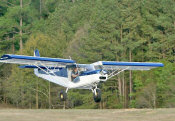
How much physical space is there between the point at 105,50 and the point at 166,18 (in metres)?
8.25

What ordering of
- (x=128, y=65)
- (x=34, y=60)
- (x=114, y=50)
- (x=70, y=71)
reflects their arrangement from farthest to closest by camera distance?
(x=114, y=50), (x=128, y=65), (x=70, y=71), (x=34, y=60)

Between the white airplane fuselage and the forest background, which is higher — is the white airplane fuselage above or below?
below

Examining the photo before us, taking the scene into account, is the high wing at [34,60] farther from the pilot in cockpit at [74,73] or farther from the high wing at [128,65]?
the high wing at [128,65]

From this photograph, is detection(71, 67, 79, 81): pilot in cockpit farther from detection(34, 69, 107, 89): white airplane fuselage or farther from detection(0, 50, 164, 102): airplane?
detection(34, 69, 107, 89): white airplane fuselage

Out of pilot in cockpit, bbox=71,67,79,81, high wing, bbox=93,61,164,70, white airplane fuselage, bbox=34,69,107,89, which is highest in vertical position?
high wing, bbox=93,61,164,70

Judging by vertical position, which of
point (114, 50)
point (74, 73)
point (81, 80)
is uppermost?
point (114, 50)

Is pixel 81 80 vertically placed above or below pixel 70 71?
below

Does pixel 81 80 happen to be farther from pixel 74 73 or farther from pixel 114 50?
pixel 114 50

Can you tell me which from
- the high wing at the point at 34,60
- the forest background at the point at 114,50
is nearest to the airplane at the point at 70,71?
the high wing at the point at 34,60

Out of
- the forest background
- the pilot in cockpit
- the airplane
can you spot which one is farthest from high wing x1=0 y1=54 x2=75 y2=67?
the forest background

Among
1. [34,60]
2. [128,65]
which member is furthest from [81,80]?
[128,65]

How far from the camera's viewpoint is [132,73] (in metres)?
59.5

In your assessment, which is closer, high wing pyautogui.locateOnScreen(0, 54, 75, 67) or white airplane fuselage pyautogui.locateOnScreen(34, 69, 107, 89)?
white airplane fuselage pyautogui.locateOnScreen(34, 69, 107, 89)

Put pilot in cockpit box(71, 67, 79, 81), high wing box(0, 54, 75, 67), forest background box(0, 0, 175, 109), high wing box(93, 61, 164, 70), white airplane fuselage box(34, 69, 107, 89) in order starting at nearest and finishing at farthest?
1. white airplane fuselage box(34, 69, 107, 89)
2. high wing box(0, 54, 75, 67)
3. pilot in cockpit box(71, 67, 79, 81)
4. high wing box(93, 61, 164, 70)
5. forest background box(0, 0, 175, 109)
